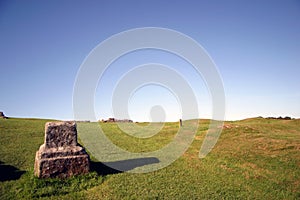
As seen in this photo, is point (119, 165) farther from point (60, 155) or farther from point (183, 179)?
point (183, 179)

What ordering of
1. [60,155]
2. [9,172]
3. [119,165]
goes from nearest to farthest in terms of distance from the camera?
[60,155] < [9,172] < [119,165]

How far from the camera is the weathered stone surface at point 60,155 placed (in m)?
9.24

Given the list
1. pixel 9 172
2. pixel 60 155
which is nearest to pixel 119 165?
pixel 60 155

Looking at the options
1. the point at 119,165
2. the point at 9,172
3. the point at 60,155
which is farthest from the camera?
the point at 119,165

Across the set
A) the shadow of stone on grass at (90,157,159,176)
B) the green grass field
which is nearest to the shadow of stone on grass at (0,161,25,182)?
the green grass field

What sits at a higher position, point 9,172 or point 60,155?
point 60,155

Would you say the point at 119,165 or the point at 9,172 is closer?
the point at 9,172

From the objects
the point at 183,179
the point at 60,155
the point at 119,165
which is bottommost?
the point at 183,179

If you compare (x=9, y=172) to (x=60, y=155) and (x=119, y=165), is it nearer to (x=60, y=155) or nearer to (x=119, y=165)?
(x=60, y=155)

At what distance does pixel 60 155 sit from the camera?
31.4 feet

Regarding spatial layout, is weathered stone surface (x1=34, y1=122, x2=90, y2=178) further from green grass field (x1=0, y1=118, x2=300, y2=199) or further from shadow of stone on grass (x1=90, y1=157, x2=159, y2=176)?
shadow of stone on grass (x1=90, y1=157, x2=159, y2=176)

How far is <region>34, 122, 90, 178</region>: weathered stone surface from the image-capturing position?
30.3ft

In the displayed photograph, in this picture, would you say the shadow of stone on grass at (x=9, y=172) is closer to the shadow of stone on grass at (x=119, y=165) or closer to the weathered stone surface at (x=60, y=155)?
the weathered stone surface at (x=60, y=155)

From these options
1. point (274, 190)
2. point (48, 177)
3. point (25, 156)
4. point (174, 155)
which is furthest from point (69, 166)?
point (274, 190)
